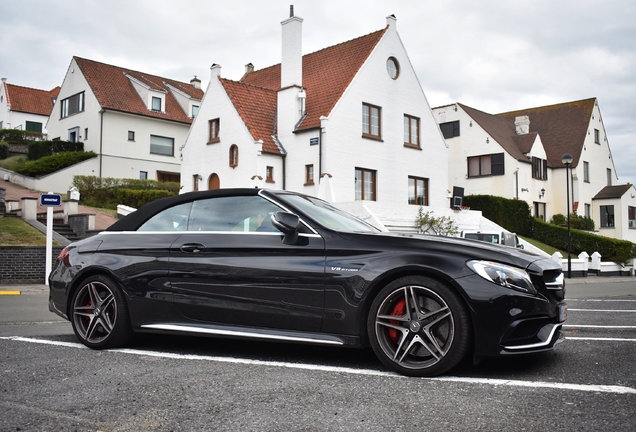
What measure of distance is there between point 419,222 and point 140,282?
2241 cm

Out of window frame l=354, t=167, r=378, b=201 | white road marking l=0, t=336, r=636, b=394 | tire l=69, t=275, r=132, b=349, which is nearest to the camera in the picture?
white road marking l=0, t=336, r=636, b=394

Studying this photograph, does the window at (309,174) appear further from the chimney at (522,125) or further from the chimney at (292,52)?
the chimney at (522,125)

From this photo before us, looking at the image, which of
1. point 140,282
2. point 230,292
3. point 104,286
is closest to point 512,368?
point 230,292

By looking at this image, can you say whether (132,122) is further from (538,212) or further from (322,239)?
(322,239)

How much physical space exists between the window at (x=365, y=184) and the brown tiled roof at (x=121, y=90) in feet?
66.8

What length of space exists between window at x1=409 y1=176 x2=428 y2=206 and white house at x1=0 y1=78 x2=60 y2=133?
42.2m

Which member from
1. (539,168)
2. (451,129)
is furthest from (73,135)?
(539,168)

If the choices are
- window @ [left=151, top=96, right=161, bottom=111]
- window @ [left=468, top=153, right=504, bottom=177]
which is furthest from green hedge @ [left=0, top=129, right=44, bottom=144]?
window @ [left=468, top=153, right=504, bottom=177]

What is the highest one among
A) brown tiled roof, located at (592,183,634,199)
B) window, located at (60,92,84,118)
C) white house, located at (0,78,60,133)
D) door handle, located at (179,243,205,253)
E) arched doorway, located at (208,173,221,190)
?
white house, located at (0,78,60,133)

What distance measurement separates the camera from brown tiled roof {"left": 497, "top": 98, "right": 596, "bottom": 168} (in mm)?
45188

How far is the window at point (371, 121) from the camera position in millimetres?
28220

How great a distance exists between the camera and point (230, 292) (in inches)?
208

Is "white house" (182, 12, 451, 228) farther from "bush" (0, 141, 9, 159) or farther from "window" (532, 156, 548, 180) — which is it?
"bush" (0, 141, 9, 159)

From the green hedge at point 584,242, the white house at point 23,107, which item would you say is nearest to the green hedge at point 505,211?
the green hedge at point 584,242
